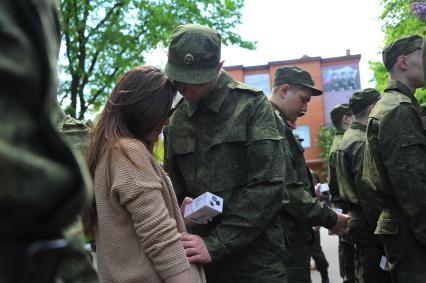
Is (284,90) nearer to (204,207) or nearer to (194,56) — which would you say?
(194,56)

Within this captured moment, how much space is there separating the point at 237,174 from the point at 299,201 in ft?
4.25

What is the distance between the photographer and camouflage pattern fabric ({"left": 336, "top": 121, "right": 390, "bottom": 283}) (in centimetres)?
522

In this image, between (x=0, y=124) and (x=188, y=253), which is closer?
(x=0, y=124)

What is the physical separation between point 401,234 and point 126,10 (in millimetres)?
11163

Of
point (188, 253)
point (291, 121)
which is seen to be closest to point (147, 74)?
point (188, 253)

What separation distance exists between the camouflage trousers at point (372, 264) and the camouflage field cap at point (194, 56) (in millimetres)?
2976

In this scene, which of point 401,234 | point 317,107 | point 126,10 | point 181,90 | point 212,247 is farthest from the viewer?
point 317,107

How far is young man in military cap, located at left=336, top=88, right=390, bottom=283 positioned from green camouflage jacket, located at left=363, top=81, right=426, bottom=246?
97 cm

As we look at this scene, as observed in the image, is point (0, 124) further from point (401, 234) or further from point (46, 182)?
point (401, 234)

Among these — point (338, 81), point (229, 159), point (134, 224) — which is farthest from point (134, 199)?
point (338, 81)

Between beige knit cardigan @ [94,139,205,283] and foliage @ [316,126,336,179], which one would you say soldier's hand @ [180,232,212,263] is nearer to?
beige knit cardigan @ [94,139,205,283]

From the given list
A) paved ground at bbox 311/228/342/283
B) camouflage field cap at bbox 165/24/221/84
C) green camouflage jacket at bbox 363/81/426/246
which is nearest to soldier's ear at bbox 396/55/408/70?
green camouflage jacket at bbox 363/81/426/246

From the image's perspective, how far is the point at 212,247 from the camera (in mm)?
2855

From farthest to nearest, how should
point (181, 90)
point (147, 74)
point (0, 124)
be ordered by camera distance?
point (181, 90) → point (147, 74) → point (0, 124)
